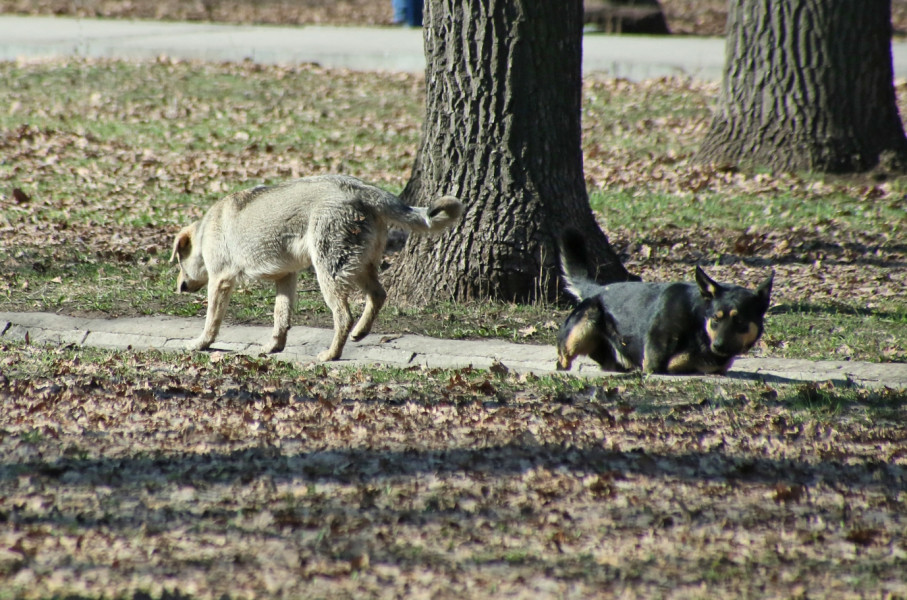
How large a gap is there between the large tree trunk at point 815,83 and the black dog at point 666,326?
19.1ft

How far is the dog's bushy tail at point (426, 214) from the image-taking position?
7.40 metres

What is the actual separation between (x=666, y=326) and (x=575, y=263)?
107 cm

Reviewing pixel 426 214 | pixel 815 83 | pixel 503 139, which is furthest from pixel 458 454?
pixel 815 83

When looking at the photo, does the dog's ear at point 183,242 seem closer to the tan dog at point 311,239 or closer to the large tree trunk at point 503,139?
the tan dog at point 311,239

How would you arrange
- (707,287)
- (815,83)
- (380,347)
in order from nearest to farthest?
(707,287) → (380,347) → (815,83)

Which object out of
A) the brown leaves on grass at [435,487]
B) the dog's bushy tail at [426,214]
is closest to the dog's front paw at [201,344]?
the brown leaves on grass at [435,487]

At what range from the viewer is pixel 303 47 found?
21234mm

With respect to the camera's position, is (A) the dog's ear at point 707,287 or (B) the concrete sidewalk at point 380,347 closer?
(A) the dog's ear at point 707,287

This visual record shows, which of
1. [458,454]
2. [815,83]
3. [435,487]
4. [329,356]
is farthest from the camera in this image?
[815,83]

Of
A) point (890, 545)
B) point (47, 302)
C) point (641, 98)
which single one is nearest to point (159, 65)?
point (641, 98)

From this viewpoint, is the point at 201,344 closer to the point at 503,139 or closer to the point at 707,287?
the point at 503,139

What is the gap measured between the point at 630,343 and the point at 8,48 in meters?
16.5

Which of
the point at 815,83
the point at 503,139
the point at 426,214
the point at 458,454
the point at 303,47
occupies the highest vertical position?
the point at 303,47

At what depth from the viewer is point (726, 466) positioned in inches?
205
